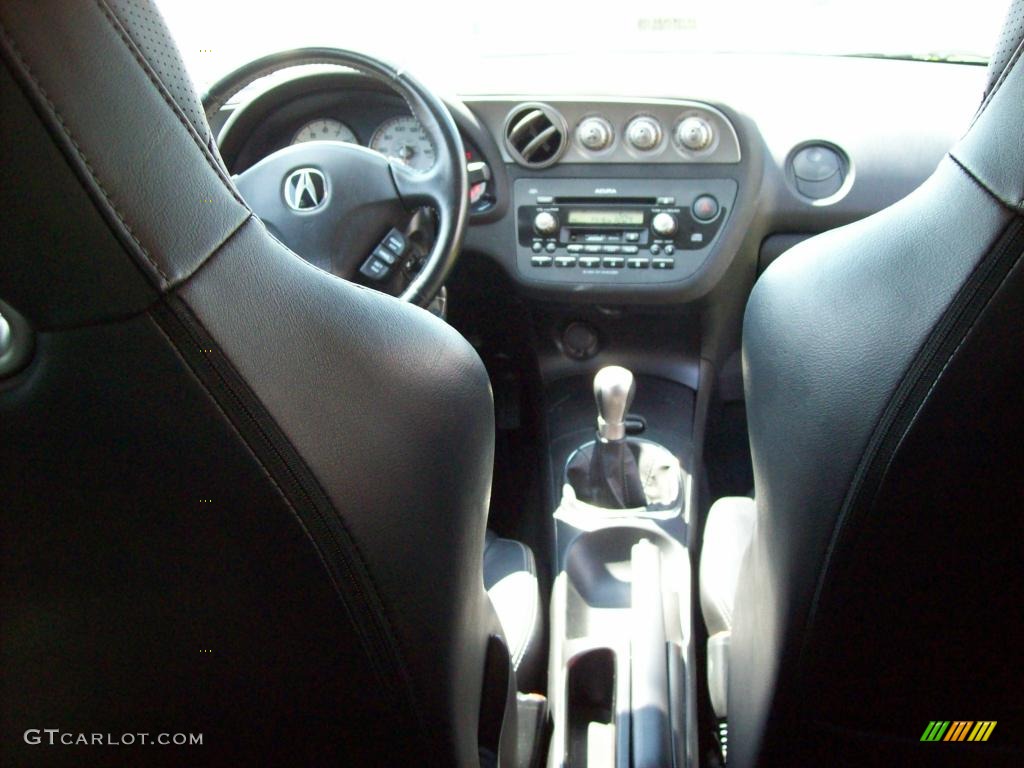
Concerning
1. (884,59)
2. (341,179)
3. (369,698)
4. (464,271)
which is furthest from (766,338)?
(884,59)

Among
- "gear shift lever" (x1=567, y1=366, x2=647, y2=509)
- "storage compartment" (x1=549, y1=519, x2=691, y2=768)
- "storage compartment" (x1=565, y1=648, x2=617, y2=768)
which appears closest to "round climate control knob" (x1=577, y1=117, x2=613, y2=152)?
"gear shift lever" (x1=567, y1=366, x2=647, y2=509)

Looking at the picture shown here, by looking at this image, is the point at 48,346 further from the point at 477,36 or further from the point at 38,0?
the point at 477,36

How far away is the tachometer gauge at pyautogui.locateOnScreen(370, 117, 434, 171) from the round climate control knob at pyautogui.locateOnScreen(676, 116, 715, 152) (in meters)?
0.50

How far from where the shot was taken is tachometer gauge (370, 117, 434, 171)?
5.70ft

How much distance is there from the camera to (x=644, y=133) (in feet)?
5.88

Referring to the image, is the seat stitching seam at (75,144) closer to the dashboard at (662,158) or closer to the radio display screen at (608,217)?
the dashboard at (662,158)

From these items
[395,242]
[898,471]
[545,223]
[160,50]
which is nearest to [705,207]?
[545,223]

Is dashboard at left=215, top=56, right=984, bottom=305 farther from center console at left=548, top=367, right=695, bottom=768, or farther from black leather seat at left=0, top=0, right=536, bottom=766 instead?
black leather seat at left=0, top=0, right=536, bottom=766

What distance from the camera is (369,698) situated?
2.26 feet

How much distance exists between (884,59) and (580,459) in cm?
110

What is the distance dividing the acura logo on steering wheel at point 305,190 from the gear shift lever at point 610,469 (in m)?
0.62

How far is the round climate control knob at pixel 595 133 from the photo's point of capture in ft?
5.92

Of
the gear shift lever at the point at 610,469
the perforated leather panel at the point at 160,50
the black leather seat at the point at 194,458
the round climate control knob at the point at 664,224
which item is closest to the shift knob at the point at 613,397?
the gear shift lever at the point at 610,469

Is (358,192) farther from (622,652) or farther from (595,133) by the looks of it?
(622,652)
